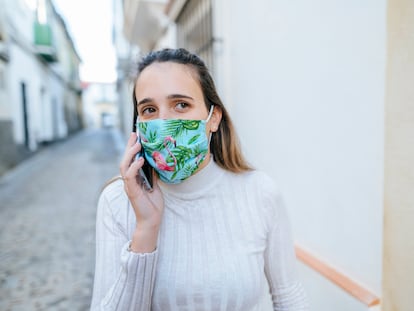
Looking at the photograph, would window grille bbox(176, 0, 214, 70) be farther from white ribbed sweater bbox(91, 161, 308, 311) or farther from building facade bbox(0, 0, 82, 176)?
building facade bbox(0, 0, 82, 176)

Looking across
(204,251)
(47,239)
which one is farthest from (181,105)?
(47,239)

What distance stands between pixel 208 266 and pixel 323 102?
1.19 m

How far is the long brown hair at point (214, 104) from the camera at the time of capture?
1347 mm

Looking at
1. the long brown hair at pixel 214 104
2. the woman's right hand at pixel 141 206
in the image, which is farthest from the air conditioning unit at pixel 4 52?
the woman's right hand at pixel 141 206

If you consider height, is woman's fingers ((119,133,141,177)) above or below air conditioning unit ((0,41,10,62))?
below

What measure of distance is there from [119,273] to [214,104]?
751 millimetres

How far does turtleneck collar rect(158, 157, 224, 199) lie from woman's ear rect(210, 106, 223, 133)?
0.62 feet

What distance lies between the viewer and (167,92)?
4.07 ft

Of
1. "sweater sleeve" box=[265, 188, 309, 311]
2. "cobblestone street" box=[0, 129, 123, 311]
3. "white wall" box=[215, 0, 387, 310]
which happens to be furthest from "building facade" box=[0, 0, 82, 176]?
"sweater sleeve" box=[265, 188, 309, 311]

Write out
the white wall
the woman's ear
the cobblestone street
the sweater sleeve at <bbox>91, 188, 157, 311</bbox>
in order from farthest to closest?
the cobblestone street
the white wall
the woman's ear
the sweater sleeve at <bbox>91, 188, 157, 311</bbox>

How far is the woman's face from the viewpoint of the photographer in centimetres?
124

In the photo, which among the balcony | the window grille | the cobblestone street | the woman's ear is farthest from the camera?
the balcony

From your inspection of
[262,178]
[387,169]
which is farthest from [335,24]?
[262,178]

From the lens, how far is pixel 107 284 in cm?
114
